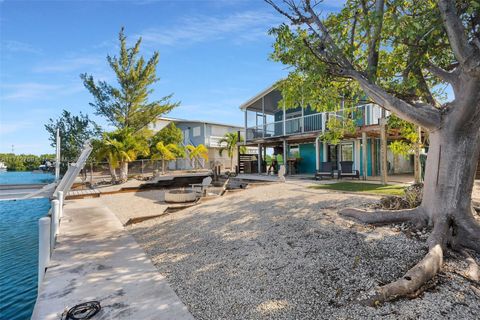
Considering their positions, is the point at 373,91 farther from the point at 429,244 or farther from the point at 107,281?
the point at 107,281

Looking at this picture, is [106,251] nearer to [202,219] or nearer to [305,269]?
[202,219]

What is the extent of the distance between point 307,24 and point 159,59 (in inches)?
832

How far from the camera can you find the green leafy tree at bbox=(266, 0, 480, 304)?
3.82 metres

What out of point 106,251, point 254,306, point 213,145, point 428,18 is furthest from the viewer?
point 213,145

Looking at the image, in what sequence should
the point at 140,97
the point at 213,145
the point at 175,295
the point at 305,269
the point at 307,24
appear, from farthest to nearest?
the point at 213,145 < the point at 140,97 < the point at 307,24 < the point at 305,269 < the point at 175,295

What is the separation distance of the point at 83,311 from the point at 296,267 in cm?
281

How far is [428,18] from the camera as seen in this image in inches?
173

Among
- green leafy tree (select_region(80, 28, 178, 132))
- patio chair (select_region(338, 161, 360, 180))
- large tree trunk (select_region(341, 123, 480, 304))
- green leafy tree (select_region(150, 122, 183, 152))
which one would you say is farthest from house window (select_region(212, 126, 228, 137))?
large tree trunk (select_region(341, 123, 480, 304))

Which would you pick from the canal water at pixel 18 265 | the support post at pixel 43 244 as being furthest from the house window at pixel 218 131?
the support post at pixel 43 244

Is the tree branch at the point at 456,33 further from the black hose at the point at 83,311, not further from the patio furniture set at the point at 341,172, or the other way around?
the patio furniture set at the point at 341,172

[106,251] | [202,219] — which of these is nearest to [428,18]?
[202,219]

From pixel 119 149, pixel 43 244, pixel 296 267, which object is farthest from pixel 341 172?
pixel 119 149

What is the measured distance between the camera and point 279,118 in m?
20.8

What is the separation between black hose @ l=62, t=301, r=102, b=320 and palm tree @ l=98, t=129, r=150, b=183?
15.5 metres
